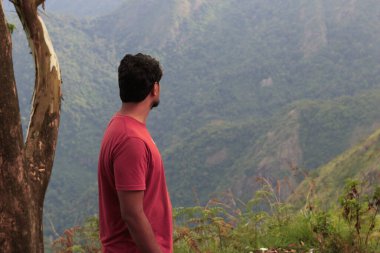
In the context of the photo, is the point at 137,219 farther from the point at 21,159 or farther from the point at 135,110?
the point at 21,159

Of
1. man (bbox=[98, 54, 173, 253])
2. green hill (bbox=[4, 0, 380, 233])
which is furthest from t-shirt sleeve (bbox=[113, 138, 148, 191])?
green hill (bbox=[4, 0, 380, 233])

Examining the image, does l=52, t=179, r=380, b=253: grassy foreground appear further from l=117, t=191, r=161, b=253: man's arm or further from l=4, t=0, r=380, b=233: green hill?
l=4, t=0, r=380, b=233: green hill

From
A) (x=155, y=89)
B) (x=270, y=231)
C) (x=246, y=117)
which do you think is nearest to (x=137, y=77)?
(x=155, y=89)

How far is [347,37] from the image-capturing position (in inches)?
7352

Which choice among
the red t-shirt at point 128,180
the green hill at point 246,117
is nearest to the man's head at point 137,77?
the red t-shirt at point 128,180

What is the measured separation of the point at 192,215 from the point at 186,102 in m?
181

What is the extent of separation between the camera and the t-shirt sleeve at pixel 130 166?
2.31 meters

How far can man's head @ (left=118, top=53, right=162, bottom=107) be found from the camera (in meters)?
2.49

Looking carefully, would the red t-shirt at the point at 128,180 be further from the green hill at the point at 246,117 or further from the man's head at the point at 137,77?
the green hill at the point at 246,117

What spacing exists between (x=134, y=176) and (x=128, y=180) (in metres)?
0.03

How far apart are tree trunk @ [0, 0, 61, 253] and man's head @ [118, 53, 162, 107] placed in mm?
658

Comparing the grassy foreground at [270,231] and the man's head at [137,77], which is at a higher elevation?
the man's head at [137,77]

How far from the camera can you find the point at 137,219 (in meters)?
2.37

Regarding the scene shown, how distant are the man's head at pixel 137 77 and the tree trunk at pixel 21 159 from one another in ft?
2.16
